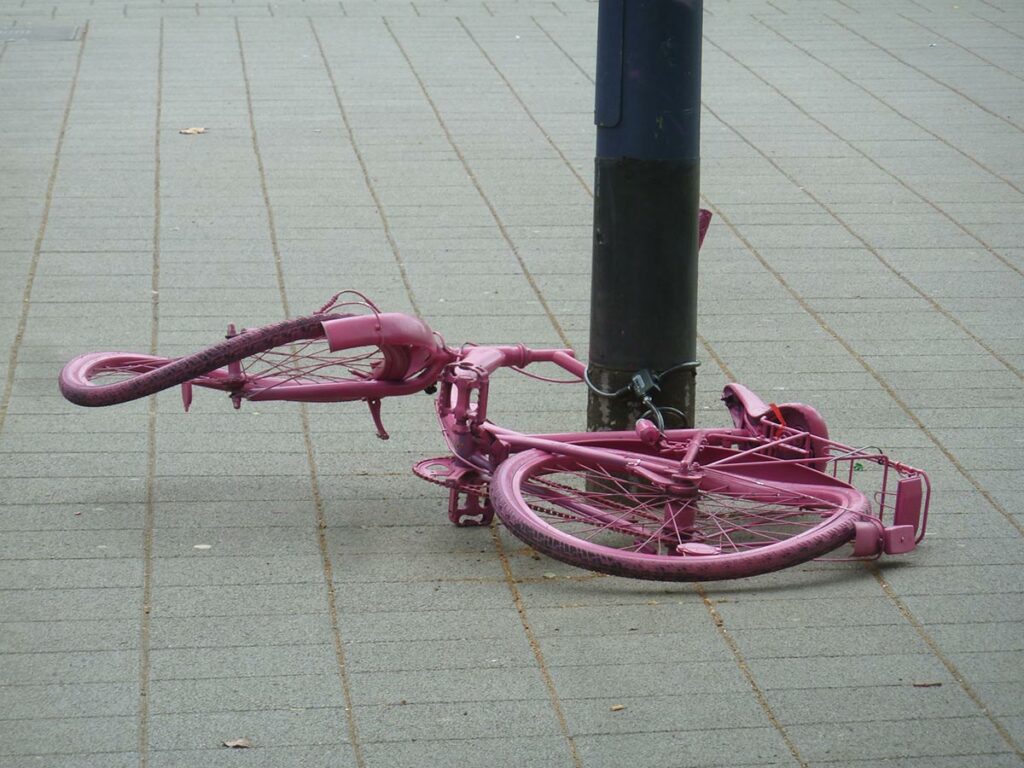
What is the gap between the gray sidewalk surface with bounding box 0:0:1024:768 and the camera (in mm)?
4395

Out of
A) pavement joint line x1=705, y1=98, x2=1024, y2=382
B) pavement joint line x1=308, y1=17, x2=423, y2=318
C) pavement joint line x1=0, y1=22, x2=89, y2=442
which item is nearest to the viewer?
pavement joint line x1=0, y1=22, x2=89, y2=442

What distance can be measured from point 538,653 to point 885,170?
22.4ft

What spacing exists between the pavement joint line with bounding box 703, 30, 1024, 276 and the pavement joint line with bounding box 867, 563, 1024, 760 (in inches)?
162

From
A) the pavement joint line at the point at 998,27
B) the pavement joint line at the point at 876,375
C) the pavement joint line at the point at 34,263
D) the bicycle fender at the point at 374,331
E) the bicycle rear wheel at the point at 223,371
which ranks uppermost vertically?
the bicycle fender at the point at 374,331

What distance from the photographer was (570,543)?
16.4ft

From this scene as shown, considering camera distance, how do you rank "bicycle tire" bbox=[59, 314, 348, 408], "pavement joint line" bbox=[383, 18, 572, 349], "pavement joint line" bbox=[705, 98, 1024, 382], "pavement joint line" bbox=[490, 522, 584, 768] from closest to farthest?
"pavement joint line" bbox=[490, 522, 584, 768], "bicycle tire" bbox=[59, 314, 348, 408], "pavement joint line" bbox=[705, 98, 1024, 382], "pavement joint line" bbox=[383, 18, 572, 349]

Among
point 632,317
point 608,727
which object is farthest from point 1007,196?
point 608,727

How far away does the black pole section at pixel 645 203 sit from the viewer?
552 cm

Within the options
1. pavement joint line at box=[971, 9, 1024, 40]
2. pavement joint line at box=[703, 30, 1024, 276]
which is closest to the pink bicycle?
pavement joint line at box=[703, 30, 1024, 276]

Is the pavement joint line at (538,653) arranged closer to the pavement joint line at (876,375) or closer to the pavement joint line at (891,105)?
the pavement joint line at (876,375)

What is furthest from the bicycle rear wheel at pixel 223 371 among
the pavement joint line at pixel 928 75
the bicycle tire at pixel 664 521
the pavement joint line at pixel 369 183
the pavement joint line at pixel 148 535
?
the pavement joint line at pixel 928 75

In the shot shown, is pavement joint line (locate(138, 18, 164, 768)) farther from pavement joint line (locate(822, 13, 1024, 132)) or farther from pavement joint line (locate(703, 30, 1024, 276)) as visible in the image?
pavement joint line (locate(822, 13, 1024, 132))

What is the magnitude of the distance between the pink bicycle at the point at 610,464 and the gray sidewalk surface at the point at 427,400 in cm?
19

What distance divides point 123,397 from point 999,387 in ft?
12.6
